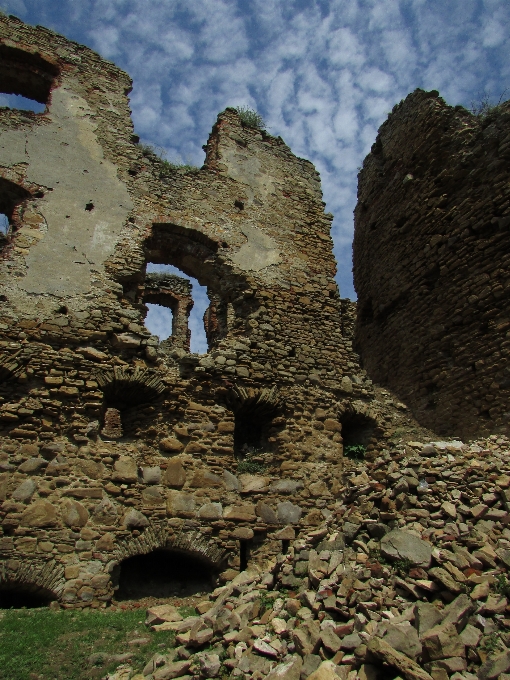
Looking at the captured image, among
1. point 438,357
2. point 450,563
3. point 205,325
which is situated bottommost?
point 450,563

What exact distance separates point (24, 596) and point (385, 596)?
4433mm

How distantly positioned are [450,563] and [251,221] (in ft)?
24.5

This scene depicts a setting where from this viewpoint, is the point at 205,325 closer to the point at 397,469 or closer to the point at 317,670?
the point at 397,469

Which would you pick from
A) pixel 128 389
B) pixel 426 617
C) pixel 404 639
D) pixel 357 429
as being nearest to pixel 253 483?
pixel 128 389

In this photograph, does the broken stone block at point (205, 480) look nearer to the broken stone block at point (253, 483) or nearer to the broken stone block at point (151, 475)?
the broken stone block at point (253, 483)

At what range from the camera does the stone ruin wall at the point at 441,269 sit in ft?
29.5

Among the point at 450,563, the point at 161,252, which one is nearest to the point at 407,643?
the point at 450,563

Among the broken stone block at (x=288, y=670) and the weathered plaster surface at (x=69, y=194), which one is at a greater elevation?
the weathered plaster surface at (x=69, y=194)

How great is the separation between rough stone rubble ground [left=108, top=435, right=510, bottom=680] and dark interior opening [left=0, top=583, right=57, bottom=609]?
1493 mm

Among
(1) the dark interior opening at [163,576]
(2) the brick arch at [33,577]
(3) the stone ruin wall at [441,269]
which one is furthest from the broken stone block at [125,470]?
(3) the stone ruin wall at [441,269]

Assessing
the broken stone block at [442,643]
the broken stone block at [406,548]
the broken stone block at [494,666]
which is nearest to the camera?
the broken stone block at [494,666]

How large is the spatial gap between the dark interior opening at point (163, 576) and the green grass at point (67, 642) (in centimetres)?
74

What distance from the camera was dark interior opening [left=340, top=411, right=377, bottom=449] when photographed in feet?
30.3

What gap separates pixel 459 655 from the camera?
3.80m
